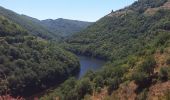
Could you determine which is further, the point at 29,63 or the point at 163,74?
the point at 29,63

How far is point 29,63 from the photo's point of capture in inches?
4373

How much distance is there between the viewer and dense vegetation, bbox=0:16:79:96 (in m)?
97.4

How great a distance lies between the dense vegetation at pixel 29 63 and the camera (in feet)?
320

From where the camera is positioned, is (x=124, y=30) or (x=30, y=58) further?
(x=124, y=30)

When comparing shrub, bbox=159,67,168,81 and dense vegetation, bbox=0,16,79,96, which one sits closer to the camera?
shrub, bbox=159,67,168,81

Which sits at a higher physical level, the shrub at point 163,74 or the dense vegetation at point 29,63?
the shrub at point 163,74

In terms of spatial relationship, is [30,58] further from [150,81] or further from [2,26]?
[150,81]

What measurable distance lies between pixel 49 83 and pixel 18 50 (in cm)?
1524

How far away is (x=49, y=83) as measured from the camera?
354 ft

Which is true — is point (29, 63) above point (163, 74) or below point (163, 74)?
below

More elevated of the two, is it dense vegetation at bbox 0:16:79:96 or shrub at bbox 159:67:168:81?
shrub at bbox 159:67:168:81

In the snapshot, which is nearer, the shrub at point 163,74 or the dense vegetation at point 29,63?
the shrub at point 163,74

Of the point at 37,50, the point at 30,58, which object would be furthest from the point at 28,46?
the point at 30,58

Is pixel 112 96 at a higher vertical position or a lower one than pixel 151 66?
lower
